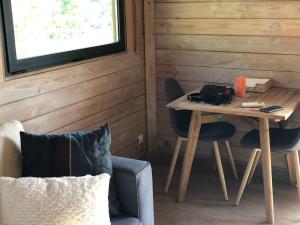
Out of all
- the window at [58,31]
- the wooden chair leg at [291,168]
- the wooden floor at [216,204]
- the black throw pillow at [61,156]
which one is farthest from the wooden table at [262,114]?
the black throw pillow at [61,156]

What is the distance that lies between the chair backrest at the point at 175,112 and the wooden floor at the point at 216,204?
19.3 inches

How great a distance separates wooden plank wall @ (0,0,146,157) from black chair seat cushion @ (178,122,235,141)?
0.58 metres

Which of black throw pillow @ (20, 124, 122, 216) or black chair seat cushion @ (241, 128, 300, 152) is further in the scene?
black chair seat cushion @ (241, 128, 300, 152)

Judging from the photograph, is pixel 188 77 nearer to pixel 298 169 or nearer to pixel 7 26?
pixel 298 169

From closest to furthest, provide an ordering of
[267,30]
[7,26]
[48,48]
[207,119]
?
[7,26] → [48,48] → [207,119] → [267,30]

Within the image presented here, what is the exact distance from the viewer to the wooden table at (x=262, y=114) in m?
2.66

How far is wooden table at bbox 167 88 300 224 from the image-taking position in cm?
266

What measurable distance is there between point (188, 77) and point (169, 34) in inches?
15.1

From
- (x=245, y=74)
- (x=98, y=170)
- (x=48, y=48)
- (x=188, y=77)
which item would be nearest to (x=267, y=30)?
(x=245, y=74)

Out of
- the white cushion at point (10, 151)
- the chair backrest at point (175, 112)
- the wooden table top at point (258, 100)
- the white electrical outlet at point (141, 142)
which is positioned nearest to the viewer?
the white cushion at point (10, 151)

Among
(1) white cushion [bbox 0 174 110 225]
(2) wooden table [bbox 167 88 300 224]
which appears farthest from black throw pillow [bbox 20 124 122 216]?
(2) wooden table [bbox 167 88 300 224]

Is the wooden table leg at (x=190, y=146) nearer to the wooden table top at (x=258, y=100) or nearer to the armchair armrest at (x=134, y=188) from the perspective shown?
the wooden table top at (x=258, y=100)

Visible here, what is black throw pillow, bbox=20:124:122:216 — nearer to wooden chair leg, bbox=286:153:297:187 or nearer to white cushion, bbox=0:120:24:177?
white cushion, bbox=0:120:24:177

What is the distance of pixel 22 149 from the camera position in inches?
80.8
